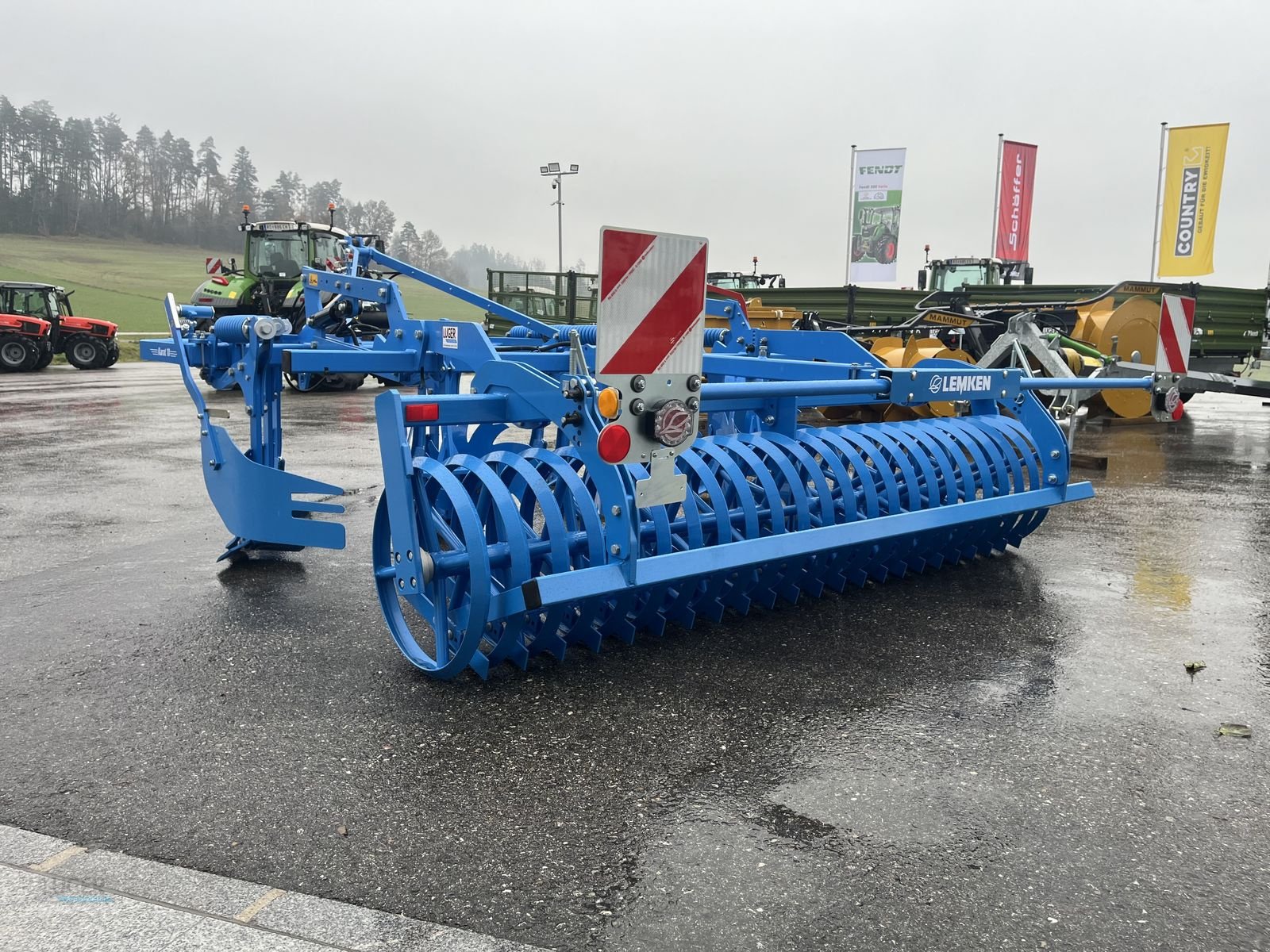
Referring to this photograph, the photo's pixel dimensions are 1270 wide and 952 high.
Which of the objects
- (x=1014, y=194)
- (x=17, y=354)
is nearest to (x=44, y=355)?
(x=17, y=354)

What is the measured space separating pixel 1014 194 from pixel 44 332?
79.6 feet

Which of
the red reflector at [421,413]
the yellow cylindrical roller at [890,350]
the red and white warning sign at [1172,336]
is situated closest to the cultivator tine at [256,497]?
the red reflector at [421,413]

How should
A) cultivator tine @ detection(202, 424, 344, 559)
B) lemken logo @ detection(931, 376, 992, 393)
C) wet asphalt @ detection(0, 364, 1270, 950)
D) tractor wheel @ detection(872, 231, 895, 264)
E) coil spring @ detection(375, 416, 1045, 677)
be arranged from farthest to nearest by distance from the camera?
tractor wheel @ detection(872, 231, 895, 264) < lemken logo @ detection(931, 376, 992, 393) < cultivator tine @ detection(202, 424, 344, 559) < coil spring @ detection(375, 416, 1045, 677) < wet asphalt @ detection(0, 364, 1270, 950)

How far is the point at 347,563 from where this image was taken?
5.80 metres

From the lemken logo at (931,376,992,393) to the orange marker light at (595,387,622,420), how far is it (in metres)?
2.59

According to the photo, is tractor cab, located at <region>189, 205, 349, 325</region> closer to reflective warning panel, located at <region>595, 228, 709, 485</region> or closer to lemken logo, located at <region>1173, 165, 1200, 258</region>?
reflective warning panel, located at <region>595, 228, 709, 485</region>

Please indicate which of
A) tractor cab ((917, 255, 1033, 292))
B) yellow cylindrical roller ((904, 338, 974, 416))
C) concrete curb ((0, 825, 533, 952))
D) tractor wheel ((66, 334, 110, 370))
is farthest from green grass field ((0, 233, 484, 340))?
concrete curb ((0, 825, 533, 952))

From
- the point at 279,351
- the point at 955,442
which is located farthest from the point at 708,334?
the point at 279,351

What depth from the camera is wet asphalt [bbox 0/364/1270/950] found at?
251 cm

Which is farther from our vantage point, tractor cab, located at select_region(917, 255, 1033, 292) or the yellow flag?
the yellow flag

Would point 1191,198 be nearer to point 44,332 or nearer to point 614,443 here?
point 614,443

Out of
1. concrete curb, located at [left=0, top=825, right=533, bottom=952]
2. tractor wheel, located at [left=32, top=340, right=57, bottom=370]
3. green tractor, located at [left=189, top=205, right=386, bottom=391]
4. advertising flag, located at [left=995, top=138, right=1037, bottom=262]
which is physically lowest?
concrete curb, located at [left=0, top=825, right=533, bottom=952]

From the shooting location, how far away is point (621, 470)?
150 inches

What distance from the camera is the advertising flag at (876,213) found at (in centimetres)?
2742
